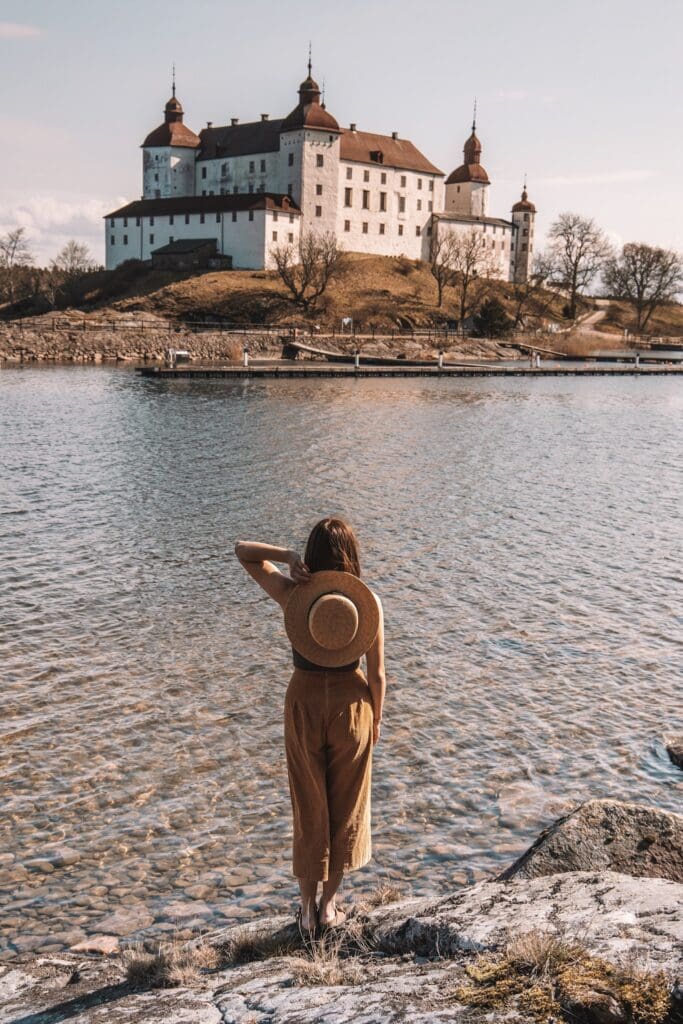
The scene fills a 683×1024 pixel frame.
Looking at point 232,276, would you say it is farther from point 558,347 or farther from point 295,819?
point 295,819

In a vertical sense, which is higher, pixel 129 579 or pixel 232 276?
pixel 232 276

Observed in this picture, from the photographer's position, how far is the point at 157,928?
6.39 metres

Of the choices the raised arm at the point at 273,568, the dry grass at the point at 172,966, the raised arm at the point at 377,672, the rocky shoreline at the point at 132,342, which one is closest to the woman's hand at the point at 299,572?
the raised arm at the point at 273,568

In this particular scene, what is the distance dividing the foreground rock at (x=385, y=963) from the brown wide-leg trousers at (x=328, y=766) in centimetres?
43

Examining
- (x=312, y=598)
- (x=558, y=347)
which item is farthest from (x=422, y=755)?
(x=558, y=347)

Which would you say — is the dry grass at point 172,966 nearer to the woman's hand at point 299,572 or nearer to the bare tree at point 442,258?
the woman's hand at point 299,572

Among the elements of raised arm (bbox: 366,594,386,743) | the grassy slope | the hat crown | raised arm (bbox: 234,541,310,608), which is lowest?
raised arm (bbox: 366,594,386,743)

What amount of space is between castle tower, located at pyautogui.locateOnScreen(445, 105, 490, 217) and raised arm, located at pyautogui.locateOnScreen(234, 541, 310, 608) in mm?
148511

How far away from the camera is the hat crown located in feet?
16.2

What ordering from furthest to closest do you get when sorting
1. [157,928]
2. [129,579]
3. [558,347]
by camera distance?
[558,347] < [129,579] < [157,928]

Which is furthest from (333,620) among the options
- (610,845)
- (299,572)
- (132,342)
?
(132,342)

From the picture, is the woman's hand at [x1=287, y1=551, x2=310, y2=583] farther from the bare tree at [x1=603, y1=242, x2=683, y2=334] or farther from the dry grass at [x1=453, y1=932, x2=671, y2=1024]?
the bare tree at [x1=603, y1=242, x2=683, y2=334]

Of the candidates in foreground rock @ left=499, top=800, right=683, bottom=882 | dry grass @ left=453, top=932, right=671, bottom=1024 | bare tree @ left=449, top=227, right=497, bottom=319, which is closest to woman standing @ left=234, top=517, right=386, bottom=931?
foreground rock @ left=499, top=800, right=683, bottom=882

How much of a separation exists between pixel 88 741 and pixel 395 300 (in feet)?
365
